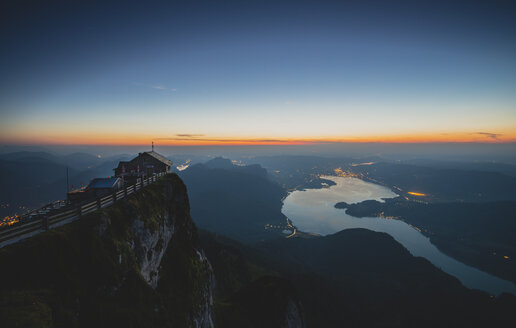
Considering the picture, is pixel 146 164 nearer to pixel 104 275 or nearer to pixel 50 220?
pixel 50 220

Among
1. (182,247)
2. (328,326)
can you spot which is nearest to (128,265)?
(182,247)

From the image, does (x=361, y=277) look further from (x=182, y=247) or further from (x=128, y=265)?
(x=128, y=265)

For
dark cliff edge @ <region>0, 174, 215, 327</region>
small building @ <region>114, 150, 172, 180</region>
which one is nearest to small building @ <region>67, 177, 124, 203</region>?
dark cliff edge @ <region>0, 174, 215, 327</region>

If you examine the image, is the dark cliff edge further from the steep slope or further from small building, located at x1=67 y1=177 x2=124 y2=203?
the steep slope

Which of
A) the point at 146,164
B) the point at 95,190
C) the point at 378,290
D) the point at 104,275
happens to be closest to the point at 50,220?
the point at 104,275

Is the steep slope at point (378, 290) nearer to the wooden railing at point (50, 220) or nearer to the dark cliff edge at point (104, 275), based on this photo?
the dark cliff edge at point (104, 275)

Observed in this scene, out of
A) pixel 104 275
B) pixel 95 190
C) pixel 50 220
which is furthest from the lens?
pixel 95 190
